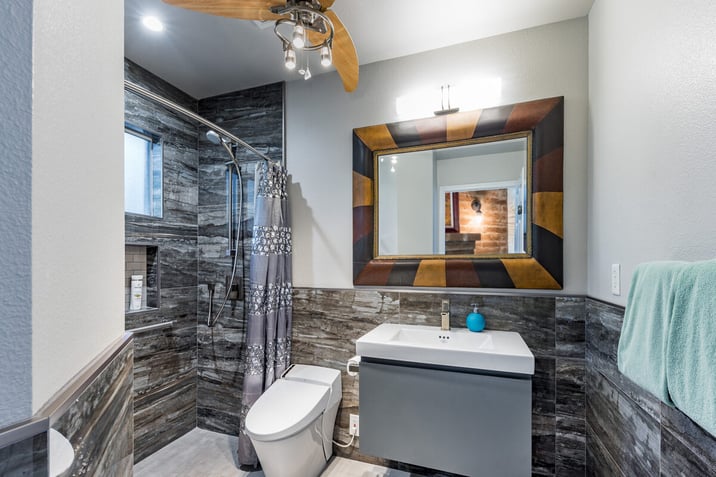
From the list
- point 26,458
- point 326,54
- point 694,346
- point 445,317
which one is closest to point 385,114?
point 326,54

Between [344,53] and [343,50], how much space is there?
2 cm

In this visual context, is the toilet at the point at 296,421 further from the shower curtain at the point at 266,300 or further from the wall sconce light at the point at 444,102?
the wall sconce light at the point at 444,102

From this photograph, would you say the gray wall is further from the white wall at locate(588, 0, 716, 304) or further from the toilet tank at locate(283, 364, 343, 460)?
the toilet tank at locate(283, 364, 343, 460)

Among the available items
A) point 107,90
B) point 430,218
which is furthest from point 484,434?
point 107,90

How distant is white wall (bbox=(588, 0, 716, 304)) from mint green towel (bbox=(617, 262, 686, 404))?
105 millimetres

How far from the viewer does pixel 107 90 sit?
650mm

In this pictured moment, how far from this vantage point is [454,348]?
Answer: 148 centimetres

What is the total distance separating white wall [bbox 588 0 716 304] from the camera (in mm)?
833

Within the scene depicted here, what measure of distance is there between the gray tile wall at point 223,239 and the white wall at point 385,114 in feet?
0.70

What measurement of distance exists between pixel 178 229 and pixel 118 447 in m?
2.01

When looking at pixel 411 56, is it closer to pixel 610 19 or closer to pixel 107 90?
pixel 610 19

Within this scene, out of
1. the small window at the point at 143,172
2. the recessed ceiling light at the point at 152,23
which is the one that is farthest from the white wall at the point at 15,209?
the small window at the point at 143,172

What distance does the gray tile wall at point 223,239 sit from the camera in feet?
7.90

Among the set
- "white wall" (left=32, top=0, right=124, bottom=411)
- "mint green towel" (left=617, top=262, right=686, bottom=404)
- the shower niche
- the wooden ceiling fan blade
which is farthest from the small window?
"mint green towel" (left=617, top=262, right=686, bottom=404)
